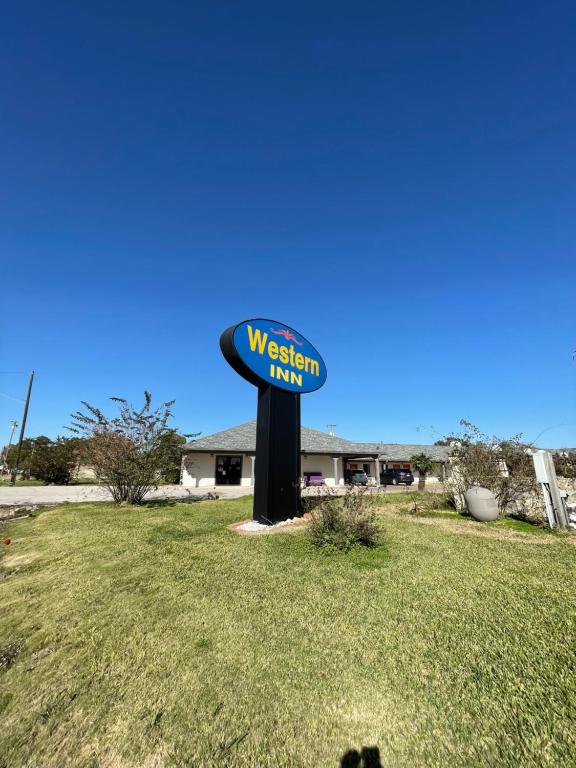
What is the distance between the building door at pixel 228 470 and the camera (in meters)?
26.4

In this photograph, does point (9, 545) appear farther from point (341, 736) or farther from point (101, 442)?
point (341, 736)

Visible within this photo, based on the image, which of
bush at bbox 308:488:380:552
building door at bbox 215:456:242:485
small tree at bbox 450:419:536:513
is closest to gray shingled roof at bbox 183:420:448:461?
building door at bbox 215:456:242:485

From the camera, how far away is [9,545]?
24.0ft

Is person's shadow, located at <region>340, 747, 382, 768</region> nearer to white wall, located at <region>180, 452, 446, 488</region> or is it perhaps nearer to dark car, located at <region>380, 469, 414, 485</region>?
white wall, located at <region>180, 452, 446, 488</region>

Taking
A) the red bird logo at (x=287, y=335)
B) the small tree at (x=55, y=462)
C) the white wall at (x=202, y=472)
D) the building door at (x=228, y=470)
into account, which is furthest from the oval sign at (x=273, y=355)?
the small tree at (x=55, y=462)

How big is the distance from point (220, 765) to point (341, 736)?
777 mm

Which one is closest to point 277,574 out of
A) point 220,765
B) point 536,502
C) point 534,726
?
point 220,765

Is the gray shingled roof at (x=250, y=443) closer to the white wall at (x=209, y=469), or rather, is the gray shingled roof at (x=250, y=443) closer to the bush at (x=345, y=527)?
the white wall at (x=209, y=469)

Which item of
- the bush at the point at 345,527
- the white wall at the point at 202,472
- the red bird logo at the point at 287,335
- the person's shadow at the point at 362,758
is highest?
the red bird logo at the point at 287,335

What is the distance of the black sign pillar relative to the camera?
8828 millimetres

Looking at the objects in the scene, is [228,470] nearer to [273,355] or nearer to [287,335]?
[287,335]

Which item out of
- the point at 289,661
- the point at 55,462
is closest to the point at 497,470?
the point at 289,661

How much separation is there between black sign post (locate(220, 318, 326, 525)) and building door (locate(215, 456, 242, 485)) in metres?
18.0

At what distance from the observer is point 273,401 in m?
9.40
